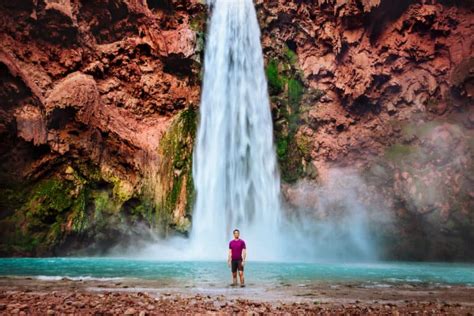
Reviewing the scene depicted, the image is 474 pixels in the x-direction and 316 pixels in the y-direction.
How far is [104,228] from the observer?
25.6m

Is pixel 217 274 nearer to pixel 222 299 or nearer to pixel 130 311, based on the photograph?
pixel 222 299

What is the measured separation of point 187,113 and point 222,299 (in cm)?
2117

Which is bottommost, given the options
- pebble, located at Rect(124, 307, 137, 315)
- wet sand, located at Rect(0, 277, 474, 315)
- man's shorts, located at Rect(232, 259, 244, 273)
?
pebble, located at Rect(124, 307, 137, 315)

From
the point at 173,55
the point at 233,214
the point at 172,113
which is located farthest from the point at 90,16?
the point at 233,214

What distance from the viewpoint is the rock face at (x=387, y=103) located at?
27.7 meters

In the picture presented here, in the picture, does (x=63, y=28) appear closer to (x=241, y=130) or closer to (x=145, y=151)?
(x=145, y=151)

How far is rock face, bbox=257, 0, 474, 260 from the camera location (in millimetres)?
27719

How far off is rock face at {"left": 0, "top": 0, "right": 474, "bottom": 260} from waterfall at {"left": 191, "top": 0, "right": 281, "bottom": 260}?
89 cm

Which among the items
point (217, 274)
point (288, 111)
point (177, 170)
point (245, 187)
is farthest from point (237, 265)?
point (288, 111)

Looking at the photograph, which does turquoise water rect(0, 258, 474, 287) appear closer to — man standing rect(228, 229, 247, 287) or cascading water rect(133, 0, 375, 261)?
man standing rect(228, 229, 247, 287)

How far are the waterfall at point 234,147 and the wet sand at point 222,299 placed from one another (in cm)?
1477

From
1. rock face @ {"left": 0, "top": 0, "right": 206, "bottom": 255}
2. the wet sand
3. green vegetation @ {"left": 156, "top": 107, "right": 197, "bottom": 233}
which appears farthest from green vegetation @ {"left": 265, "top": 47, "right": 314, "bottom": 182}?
the wet sand

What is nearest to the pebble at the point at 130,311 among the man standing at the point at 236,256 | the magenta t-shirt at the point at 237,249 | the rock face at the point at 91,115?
the man standing at the point at 236,256

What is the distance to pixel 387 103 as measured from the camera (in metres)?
30.4
